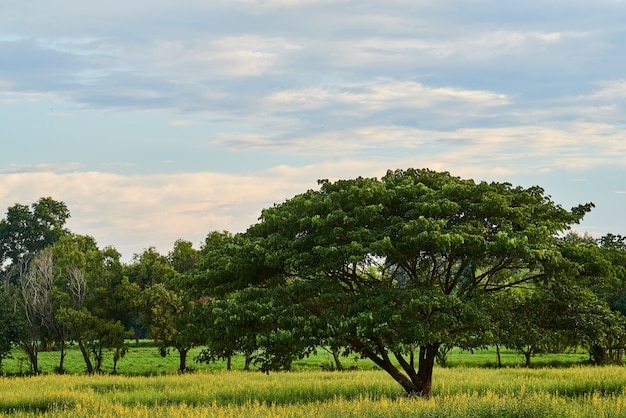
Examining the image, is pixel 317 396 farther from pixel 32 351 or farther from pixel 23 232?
pixel 23 232

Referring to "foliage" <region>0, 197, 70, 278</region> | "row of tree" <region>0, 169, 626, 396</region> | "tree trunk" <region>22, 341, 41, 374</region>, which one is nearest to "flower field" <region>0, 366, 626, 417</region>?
"row of tree" <region>0, 169, 626, 396</region>

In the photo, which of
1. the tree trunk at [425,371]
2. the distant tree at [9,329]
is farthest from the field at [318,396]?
the distant tree at [9,329]

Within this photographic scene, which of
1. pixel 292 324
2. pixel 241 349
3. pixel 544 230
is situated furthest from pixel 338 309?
pixel 544 230

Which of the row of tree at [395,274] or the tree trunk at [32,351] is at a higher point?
the row of tree at [395,274]

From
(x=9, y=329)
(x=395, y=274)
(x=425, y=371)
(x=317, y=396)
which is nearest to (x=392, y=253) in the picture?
(x=395, y=274)

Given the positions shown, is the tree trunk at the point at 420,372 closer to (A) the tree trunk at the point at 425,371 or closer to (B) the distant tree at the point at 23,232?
(A) the tree trunk at the point at 425,371

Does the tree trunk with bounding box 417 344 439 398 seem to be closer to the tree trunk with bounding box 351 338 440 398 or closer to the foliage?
the tree trunk with bounding box 351 338 440 398

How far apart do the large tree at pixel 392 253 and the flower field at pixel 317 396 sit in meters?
2.25

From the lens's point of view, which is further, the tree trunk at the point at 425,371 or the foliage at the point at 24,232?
the foliage at the point at 24,232

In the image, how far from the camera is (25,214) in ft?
407

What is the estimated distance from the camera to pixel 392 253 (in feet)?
85.7

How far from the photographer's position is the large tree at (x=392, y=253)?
25.6m

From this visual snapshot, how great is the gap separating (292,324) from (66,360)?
193ft

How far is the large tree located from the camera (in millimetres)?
25594
